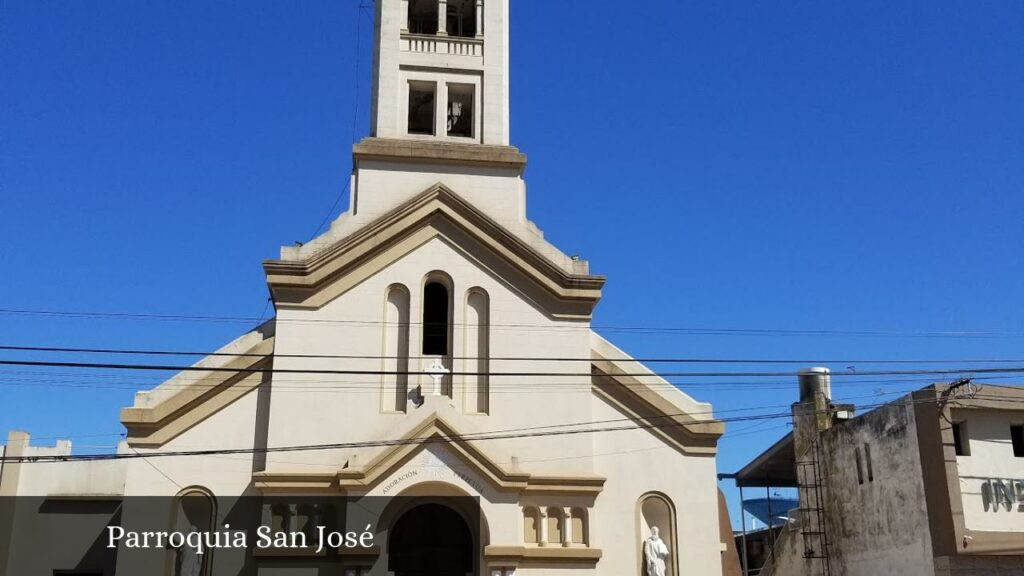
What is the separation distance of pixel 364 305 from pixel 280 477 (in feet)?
14.9

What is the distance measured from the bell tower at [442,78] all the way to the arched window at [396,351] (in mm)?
4674

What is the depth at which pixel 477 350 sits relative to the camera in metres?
26.6

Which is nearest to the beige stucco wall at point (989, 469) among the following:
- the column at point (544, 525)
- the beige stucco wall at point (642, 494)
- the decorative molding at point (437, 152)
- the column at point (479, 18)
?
the beige stucco wall at point (642, 494)

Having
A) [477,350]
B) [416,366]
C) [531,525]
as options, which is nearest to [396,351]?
[416,366]

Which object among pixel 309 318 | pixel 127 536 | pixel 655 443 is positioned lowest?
pixel 127 536

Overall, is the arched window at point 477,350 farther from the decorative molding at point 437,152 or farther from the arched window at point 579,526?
the decorative molding at point 437,152

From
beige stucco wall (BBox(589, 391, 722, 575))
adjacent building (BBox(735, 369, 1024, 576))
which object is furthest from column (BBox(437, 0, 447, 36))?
adjacent building (BBox(735, 369, 1024, 576))

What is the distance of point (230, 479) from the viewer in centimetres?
2506

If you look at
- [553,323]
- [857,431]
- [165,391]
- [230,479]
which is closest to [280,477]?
[230,479]

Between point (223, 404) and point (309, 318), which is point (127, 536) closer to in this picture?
point (223, 404)

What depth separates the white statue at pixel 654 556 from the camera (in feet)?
82.9

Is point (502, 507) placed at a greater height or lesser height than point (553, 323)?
lesser

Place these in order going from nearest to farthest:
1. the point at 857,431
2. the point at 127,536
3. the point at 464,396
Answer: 1. the point at 127,536
2. the point at 464,396
3. the point at 857,431

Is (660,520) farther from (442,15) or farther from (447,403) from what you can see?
(442,15)
